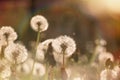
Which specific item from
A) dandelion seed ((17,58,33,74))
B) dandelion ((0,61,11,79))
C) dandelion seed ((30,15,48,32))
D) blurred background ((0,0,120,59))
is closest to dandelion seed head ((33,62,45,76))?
dandelion seed ((17,58,33,74))

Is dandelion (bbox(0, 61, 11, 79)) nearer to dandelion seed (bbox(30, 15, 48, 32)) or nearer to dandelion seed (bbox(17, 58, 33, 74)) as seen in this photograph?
dandelion seed (bbox(30, 15, 48, 32))

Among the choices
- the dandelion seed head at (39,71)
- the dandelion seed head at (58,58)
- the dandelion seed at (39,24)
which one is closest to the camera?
the dandelion seed head at (58,58)

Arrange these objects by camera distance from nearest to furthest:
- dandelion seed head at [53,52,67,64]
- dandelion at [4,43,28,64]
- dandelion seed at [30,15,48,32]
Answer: dandelion at [4,43,28,64], dandelion seed head at [53,52,67,64], dandelion seed at [30,15,48,32]

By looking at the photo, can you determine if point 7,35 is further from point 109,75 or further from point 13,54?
point 109,75

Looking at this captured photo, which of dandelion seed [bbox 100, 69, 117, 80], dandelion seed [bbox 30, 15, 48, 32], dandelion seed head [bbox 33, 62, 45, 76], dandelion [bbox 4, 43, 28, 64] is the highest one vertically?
dandelion seed [bbox 30, 15, 48, 32]

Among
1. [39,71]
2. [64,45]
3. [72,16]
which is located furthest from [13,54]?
[72,16]

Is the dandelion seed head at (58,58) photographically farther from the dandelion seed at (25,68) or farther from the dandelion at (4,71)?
the dandelion seed at (25,68)

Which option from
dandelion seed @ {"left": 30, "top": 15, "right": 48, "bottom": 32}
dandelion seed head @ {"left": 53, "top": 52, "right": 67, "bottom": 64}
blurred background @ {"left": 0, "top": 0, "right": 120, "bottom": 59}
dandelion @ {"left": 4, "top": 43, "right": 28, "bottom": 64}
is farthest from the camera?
blurred background @ {"left": 0, "top": 0, "right": 120, "bottom": 59}

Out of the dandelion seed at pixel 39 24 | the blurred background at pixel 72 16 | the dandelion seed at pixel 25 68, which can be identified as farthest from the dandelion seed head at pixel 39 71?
the blurred background at pixel 72 16

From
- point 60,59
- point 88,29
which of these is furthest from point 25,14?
point 60,59

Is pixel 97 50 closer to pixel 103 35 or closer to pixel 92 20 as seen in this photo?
pixel 103 35
